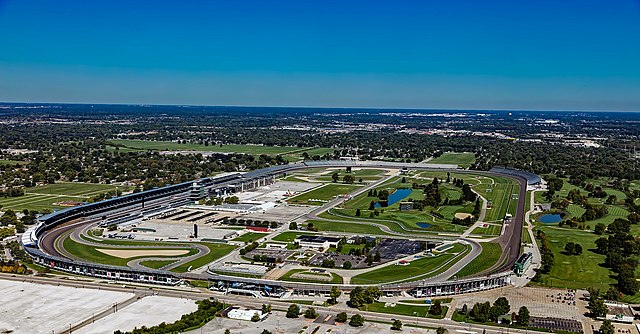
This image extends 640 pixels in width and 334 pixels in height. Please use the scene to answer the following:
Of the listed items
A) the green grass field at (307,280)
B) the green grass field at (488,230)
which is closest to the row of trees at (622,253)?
the green grass field at (488,230)

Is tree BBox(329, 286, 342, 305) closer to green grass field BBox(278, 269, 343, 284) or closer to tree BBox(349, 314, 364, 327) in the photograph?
green grass field BBox(278, 269, 343, 284)

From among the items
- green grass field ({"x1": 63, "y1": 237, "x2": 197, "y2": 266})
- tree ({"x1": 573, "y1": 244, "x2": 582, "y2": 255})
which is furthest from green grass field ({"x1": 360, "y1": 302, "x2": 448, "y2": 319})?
tree ({"x1": 573, "y1": 244, "x2": 582, "y2": 255})

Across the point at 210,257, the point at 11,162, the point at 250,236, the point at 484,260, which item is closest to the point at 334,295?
the point at 210,257

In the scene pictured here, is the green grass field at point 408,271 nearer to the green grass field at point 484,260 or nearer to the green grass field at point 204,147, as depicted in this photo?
the green grass field at point 484,260

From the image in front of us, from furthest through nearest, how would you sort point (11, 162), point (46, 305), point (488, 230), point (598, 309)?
point (11, 162) < point (488, 230) < point (46, 305) < point (598, 309)

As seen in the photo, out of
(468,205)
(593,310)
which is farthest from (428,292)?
(468,205)

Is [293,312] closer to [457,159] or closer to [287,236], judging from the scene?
[287,236]
